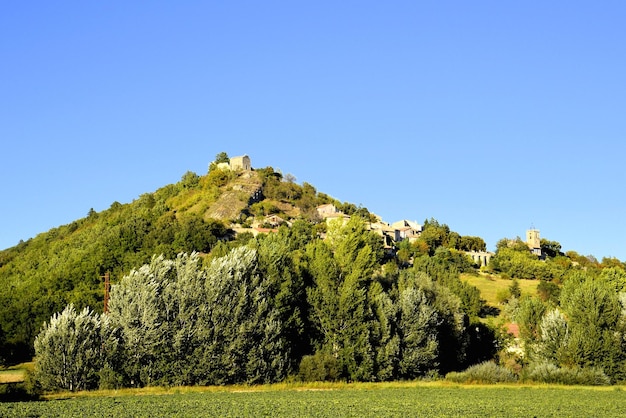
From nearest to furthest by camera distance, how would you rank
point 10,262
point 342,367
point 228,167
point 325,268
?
point 342,367, point 325,268, point 10,262, point 228,167

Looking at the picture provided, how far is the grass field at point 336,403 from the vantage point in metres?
26.2

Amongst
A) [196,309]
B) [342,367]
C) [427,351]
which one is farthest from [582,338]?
[196,309]

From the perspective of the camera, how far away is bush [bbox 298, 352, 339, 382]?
1687 inches

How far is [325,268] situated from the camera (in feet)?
160

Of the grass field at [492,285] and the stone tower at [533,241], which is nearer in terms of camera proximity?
the grass field at [492,285]

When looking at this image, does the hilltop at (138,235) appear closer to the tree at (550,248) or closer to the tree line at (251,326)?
the tree line at (251,326)

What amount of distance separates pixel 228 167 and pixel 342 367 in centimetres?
11678

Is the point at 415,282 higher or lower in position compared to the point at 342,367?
higher

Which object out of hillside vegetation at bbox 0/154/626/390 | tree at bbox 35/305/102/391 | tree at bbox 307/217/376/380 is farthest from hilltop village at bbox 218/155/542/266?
tree at bbox 35/305/102/391

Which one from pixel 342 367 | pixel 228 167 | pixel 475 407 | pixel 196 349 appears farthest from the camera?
pixel 228 167

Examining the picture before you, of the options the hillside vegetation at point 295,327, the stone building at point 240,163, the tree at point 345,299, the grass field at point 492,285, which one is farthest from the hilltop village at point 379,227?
the tree at point 345,299

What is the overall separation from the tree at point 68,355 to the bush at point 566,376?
26449 millimetres

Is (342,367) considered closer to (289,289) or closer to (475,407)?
(289,289)

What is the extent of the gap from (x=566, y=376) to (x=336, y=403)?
70.6ft
